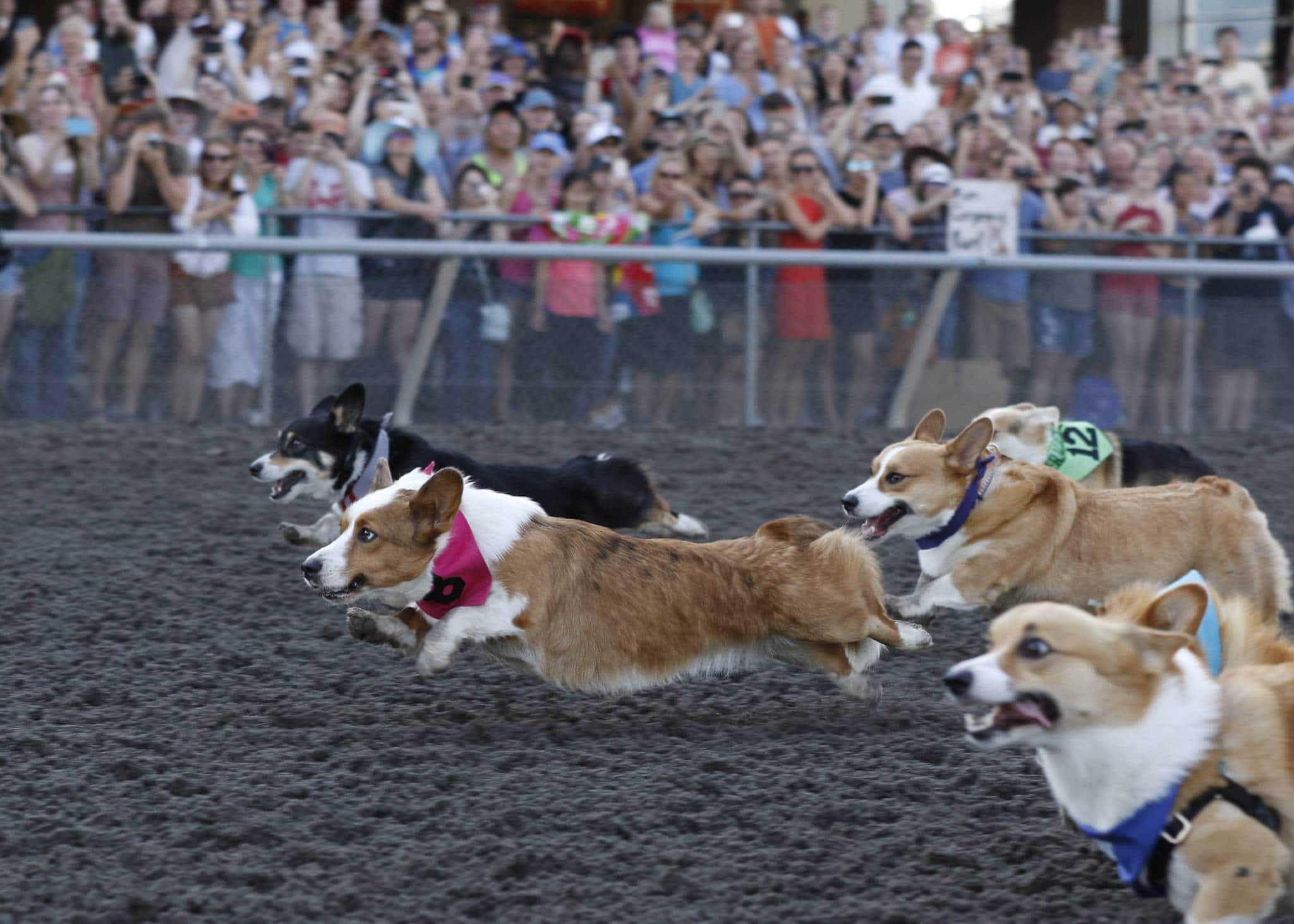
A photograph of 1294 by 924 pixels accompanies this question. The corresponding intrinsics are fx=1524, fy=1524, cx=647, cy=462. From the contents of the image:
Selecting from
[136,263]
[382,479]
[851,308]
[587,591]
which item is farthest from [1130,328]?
[382,479]

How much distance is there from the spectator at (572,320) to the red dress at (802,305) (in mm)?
1113

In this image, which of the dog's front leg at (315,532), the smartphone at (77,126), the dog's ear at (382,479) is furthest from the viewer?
the smartphone at (77,126)

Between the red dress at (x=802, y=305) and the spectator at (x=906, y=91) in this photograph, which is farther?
the spectator at (x=906, y=91)

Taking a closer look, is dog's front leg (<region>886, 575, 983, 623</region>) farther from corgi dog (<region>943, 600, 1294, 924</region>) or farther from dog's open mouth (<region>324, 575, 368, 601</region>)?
corgi dog (<region>943, 600, 1294, 924</region>)

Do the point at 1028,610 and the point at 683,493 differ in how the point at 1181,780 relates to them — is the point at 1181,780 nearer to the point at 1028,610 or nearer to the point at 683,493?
the point at 1028,610

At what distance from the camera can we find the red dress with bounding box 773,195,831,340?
9.74 meters

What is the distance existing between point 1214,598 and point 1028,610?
2.62 feet

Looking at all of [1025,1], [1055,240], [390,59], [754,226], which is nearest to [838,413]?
[754,226]

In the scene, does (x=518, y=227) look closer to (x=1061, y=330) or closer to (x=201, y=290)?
(x=201, y=290)

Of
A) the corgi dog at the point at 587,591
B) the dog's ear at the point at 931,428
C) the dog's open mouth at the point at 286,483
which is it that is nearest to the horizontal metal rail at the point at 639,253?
the dog's open mouth at the point at 286,483

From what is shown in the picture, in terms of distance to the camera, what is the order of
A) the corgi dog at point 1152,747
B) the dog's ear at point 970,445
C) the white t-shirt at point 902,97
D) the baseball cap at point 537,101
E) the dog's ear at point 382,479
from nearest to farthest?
the corgi dog at point 1152,747 → the dog's ear at point 382,479 → the dog's ear at point 970,445 → the baseball cap at point 537,101 → the white t-shirt at point 902,97

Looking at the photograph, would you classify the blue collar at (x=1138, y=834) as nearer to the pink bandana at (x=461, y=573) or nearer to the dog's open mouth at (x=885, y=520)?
the pink bandana at (x=461, y=573)

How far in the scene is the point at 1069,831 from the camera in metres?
3.87

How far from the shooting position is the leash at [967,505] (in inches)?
215
